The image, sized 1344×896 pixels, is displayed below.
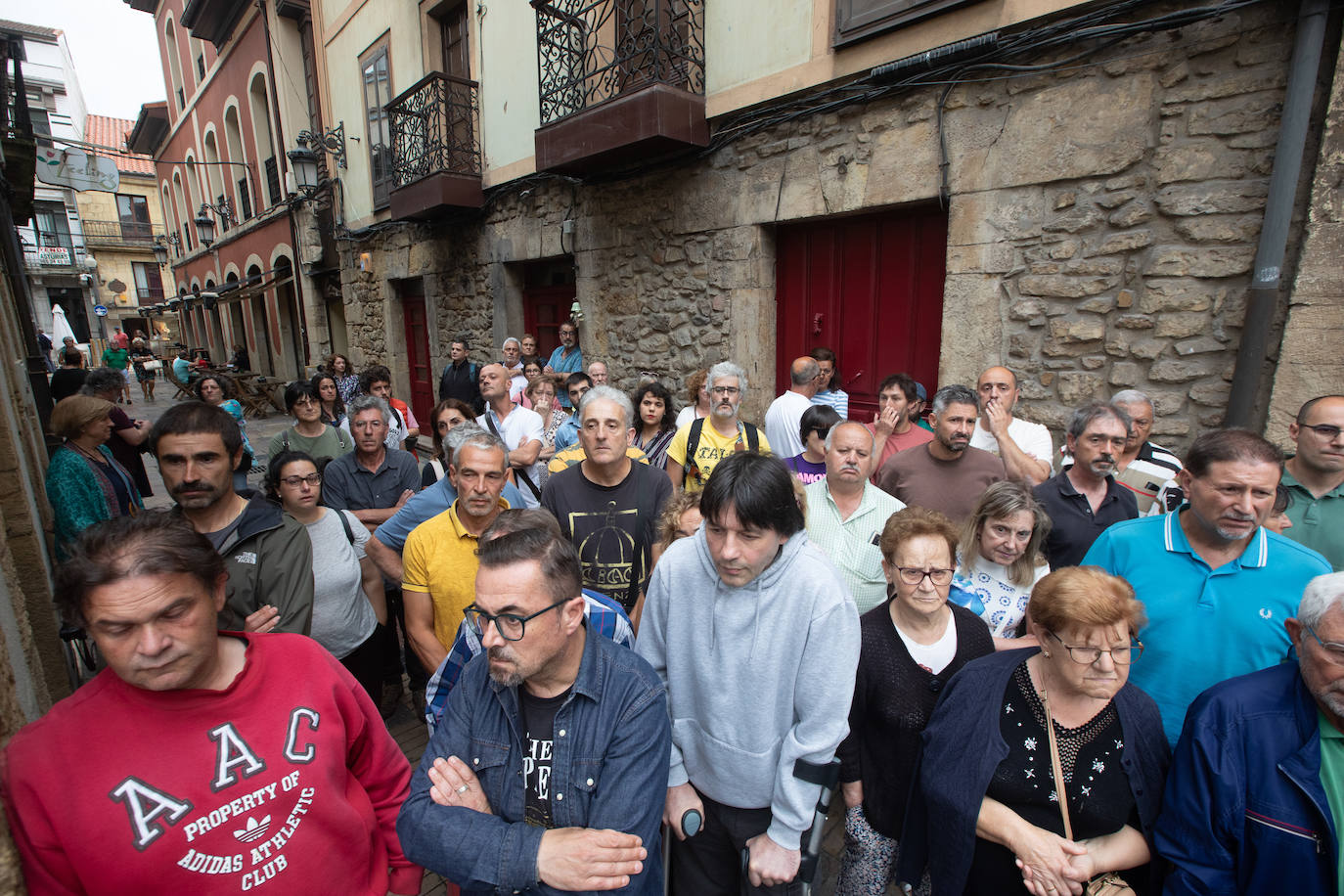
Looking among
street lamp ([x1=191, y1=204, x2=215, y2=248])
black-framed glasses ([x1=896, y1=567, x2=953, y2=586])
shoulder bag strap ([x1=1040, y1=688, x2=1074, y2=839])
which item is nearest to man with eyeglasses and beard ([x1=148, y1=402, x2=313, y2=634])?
black-framed glasses ([x1=896, y1=567, x2=953, y2=586])

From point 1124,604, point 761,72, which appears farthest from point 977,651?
point 761,72

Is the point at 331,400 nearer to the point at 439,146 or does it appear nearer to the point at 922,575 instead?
the point at 439,146

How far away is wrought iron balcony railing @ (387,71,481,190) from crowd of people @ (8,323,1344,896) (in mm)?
6236

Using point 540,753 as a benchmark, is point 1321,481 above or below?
above

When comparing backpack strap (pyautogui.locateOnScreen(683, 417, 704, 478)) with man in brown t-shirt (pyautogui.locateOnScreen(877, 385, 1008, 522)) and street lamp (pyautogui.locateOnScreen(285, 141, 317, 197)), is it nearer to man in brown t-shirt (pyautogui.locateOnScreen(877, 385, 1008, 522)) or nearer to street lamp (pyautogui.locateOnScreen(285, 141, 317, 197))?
man in brown t-shirt (pyautogui.locateOnScreen(877, 385, 1008, 522))

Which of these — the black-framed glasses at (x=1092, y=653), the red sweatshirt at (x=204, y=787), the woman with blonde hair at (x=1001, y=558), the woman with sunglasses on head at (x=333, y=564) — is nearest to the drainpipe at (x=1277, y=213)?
the woman with blonde hair at (x=1001, y=558)

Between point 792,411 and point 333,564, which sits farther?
point 792,411

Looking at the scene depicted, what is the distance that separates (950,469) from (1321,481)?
126 cm

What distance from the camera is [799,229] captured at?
4.98m

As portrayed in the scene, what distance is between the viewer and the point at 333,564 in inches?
96.3

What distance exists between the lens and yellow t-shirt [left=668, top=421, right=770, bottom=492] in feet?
11.3

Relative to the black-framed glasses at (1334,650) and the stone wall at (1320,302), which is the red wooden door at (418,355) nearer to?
the stone wall at (1320,302)

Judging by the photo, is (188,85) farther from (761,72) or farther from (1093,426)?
(1093,426)

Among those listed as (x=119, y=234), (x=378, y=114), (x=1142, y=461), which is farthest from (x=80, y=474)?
(x=119, y=234)
